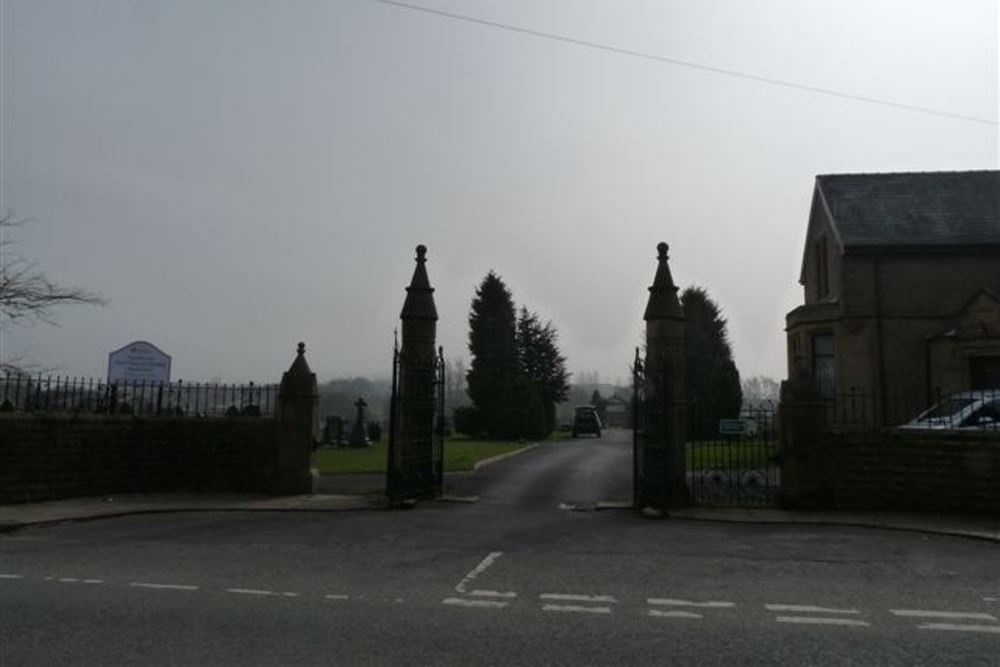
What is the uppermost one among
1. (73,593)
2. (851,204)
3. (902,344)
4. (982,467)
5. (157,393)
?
(851,204)

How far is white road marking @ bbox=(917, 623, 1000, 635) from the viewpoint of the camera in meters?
6.37

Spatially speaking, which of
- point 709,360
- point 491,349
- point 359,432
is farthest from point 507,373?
point 359,432

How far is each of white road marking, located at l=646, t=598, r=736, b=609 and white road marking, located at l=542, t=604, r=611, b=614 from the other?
0.57 m

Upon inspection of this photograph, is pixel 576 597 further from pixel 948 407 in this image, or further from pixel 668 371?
pixel 948 407

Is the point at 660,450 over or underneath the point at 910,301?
underneath

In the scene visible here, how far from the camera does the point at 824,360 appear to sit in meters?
29.7

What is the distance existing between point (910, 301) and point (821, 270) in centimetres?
504

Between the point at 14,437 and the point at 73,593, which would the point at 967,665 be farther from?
the point at 14,437

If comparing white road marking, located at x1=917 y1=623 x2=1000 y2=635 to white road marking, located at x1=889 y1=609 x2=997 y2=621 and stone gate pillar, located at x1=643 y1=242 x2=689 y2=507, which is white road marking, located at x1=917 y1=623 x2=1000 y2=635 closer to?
white road marking, located at x1=889 y1=609 x2=997 y2=621

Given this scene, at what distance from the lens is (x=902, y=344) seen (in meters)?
27.8

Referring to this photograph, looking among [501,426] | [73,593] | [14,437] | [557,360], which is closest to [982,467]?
[73,593]

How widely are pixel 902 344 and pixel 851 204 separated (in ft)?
20.6

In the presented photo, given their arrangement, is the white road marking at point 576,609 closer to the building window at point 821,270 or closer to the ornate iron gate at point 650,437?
the ornate iron gate at point 650,437

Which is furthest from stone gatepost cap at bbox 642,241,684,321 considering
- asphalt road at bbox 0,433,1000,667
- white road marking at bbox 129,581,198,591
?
white road marking at bbox 129,581,198,591
